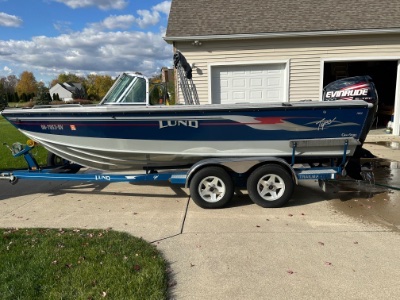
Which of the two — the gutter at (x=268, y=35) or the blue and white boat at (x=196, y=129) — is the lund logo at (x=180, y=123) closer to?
the blue and white boat at (x=196, y=129)

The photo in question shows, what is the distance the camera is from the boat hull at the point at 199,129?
4.85 m

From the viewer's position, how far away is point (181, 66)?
244 inches

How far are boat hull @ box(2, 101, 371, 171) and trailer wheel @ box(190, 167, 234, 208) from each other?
1.14 feet

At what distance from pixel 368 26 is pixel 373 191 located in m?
6.66

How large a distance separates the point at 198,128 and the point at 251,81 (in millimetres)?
6243

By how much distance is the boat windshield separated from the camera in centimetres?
552

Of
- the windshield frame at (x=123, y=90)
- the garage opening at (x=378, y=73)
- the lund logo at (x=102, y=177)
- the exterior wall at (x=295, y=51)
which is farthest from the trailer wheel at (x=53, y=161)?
the garage opening at (x=378, y=73)

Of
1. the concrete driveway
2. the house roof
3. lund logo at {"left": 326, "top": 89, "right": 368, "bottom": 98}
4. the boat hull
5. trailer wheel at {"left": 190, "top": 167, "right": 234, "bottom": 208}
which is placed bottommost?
the concrete driveway

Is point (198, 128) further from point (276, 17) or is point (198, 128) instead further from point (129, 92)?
point (276, 17)

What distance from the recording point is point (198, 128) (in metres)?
4.96

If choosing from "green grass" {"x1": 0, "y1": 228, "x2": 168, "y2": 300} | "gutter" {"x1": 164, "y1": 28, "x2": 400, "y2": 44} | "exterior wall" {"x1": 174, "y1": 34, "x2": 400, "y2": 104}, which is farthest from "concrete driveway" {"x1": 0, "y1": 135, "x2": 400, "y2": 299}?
"gutter" {"x1": 164, "y1": 28, "x2": 400, "y2": 44}

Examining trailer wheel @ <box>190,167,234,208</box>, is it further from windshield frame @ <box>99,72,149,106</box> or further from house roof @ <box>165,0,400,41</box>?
house roof @ <box>165,0,400,41</box>

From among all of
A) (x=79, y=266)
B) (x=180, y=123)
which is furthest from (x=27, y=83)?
(x=79, y=266)

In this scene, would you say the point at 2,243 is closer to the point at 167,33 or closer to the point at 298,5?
the point at 167,33
